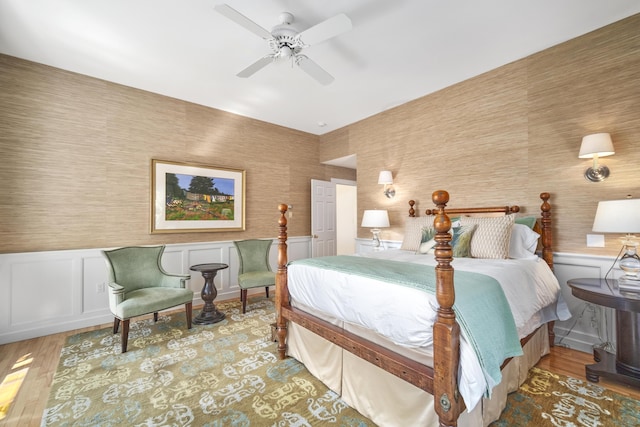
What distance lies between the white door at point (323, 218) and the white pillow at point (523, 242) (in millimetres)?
3478

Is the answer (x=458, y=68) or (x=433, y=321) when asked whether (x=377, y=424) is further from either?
(x=458, y=68)

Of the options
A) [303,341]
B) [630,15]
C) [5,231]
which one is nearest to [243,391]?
[303,341]

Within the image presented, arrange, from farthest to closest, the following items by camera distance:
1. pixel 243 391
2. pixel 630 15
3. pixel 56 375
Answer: pixel 630 15 < pixel 56 375 < pixel 243 391

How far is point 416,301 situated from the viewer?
1.51 metres

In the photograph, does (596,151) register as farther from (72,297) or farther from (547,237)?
(72,297)

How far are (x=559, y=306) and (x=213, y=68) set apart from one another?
4359 millimetres

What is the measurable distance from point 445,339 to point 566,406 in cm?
135

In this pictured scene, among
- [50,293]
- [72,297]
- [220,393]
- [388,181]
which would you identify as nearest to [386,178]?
[388,181]

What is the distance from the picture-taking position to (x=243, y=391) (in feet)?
6.73

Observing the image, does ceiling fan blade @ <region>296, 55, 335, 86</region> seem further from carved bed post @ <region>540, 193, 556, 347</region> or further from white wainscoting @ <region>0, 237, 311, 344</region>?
white wainscoting @ <region>0, 237, 311, 344</region>

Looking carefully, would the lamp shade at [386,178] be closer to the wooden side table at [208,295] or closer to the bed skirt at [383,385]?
the bed skirt at [383,385]

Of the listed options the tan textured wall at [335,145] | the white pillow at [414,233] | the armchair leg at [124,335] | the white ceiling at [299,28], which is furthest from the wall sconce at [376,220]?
the armchair leg at [124,335]

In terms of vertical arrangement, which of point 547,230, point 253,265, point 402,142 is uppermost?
point 402,142

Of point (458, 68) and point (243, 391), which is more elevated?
point (458, 68)
